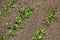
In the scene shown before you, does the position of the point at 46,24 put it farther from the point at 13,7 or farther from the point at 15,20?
the point at 13,7

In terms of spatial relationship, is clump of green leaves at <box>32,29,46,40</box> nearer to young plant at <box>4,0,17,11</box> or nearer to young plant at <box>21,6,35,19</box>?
young plant at <box>21,6,35,19</box>

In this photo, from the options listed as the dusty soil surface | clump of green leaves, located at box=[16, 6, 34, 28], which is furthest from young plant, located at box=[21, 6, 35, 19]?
the dusty soil surface

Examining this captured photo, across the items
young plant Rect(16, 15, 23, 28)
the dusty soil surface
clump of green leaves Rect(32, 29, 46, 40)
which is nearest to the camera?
clump of green leaves Rect(32, 29, 46, 40)

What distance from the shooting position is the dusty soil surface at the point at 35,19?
6331 millimetres

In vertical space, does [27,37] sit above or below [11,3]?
below

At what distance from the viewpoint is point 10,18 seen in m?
7.00

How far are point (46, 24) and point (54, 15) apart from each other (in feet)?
2.37

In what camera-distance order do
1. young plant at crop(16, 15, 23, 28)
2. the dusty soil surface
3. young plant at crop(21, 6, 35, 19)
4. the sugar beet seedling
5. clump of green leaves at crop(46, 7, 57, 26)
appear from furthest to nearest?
1. the sugar beet seedling
2. young plant at crop(21, 6, 35, 19)
3. clump of green leaves at crop(46, 7, 57, 26)
4. young plant at crop(16, 15, 23, 28)
5. the dusty soil surface

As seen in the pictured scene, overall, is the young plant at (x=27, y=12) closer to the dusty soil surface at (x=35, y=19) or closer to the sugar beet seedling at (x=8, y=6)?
the dusty soil surface at (x=35, y=19)

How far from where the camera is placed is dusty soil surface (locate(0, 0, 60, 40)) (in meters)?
6.33

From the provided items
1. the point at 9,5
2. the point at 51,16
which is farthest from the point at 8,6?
the point at 51,16

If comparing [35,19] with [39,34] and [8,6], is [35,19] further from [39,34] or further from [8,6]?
[8,6]

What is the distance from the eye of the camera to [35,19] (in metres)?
7.10

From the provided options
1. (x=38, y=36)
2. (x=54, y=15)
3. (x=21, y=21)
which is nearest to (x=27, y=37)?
(x=38, y=36)
